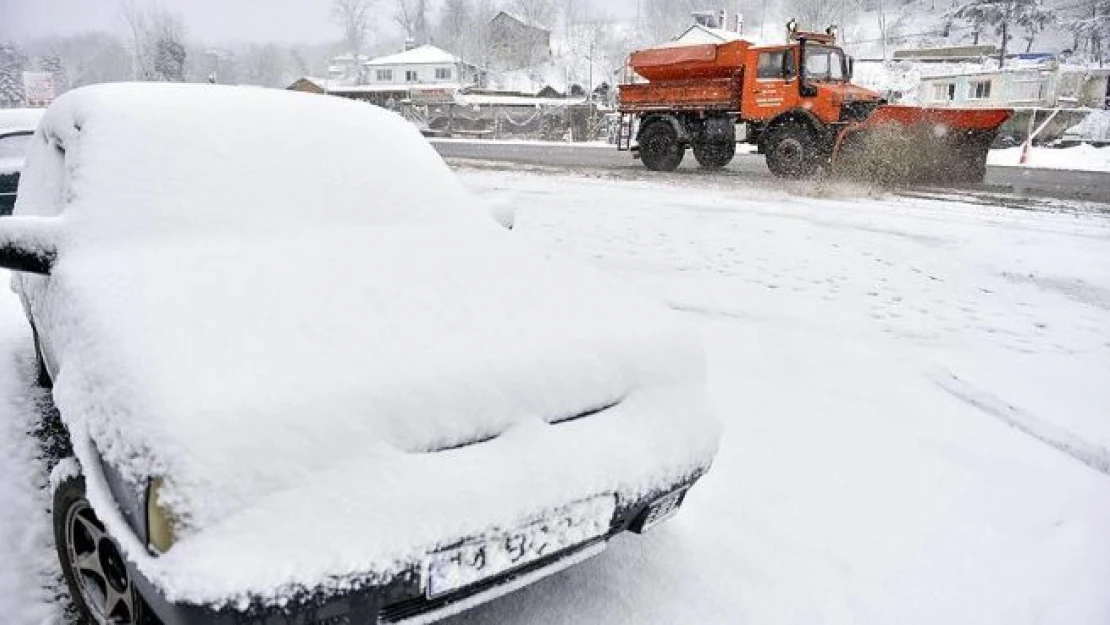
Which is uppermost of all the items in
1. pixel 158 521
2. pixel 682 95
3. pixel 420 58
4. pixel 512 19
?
pixel 512 19

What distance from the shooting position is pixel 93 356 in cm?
186

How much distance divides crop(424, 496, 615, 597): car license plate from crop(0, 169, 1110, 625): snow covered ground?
1.52 feet

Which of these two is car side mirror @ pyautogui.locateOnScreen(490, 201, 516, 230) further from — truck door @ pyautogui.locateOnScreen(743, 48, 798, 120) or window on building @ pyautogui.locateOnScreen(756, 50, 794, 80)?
window on building @ pyautogui.locateOnScreen(756, 50, 794, 80)

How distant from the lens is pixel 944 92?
43.9m

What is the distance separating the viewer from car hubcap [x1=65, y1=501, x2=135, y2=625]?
1.89 m

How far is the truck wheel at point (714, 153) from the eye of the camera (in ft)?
50.6

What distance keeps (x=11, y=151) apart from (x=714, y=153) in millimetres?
12402

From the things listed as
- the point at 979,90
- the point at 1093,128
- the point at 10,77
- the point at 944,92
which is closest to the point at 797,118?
the point at 1093,128

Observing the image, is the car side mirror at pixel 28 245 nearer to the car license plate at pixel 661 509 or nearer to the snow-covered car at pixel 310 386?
the snow-covered car at pixel 310 386

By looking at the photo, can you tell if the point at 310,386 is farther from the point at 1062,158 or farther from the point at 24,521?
the point at 1062,158

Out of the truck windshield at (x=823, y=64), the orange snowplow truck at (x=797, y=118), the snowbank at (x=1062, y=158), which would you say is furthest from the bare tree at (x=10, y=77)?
the snowbank at (x=1062, y=158)

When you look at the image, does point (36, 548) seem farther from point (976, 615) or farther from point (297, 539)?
point (976, 615)

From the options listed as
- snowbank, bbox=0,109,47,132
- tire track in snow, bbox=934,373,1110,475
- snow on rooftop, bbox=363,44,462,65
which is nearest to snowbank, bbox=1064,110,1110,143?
tire track in snow, bbox=934,373,1110,475

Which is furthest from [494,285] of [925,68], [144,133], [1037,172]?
[925,68]
